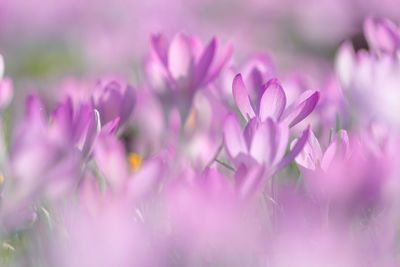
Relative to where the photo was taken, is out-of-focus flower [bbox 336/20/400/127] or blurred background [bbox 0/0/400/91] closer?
out-of-focus flower [bbox 336/20/400/127]

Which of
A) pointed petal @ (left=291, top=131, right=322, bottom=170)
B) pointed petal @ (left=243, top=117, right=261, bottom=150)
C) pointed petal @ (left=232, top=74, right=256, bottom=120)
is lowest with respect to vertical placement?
pointed petal @ (left=291, top=131, right=322, bottom=170)

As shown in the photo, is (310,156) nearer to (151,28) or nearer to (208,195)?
(208,195)

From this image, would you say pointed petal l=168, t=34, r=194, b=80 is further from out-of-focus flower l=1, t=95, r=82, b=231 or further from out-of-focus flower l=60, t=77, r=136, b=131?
out-of-focus flower l=1, t=95, r=82, b=231

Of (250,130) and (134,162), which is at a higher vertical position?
(250,130)

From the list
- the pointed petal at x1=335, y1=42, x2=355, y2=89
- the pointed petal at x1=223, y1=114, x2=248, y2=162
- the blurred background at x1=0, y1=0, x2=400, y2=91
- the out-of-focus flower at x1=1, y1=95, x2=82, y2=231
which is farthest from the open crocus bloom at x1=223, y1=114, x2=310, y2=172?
the blurred background at x1=0, y1=0, x2=400, y2=91

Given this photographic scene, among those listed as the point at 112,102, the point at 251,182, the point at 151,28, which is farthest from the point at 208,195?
the point at 151,28

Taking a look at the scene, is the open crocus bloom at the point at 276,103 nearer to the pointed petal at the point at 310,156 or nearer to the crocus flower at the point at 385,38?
the pointed petal at the point at 310,156

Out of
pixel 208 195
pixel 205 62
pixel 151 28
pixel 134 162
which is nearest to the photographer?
pixel 208 195
